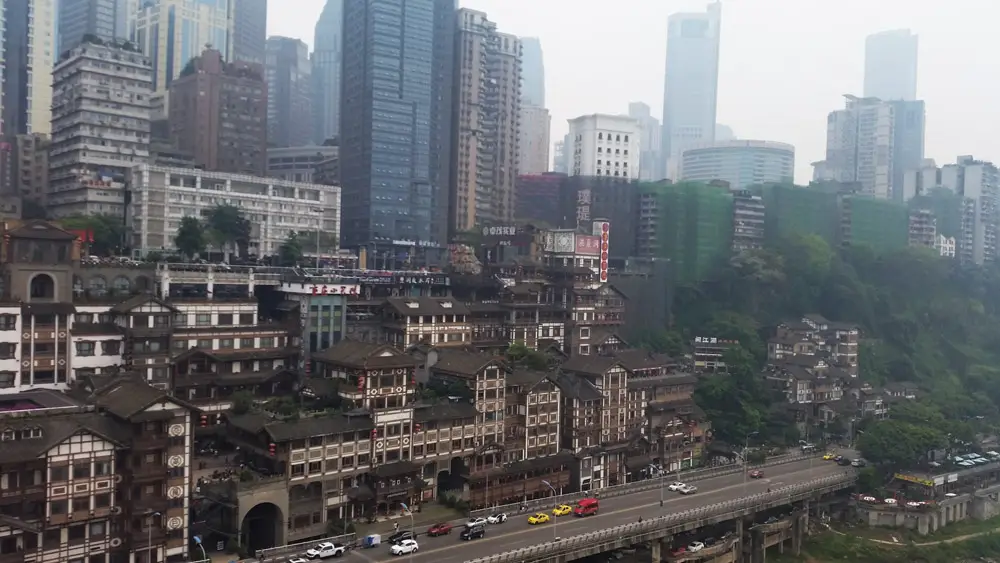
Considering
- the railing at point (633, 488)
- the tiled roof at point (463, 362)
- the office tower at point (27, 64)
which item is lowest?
the railing at point (633, 488)

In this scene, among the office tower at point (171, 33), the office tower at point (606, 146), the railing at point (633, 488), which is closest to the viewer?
the railing at point (633, 488)

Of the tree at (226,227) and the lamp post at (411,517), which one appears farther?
the tree at (226,227)

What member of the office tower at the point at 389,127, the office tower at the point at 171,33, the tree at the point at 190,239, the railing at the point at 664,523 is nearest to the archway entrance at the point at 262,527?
the railing at the point at 664,523

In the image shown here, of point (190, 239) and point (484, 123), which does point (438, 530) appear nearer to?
point (190, 239)

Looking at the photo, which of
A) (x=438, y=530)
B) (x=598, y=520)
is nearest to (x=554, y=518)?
(x=598, y=520)

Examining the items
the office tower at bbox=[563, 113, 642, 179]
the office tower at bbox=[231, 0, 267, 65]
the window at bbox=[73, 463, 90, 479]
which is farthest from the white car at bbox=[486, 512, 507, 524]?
the office tower at bbox=[231, 0, 267, 65]

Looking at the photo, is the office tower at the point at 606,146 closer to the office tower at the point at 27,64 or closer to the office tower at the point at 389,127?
the office tower at the point at 389,127

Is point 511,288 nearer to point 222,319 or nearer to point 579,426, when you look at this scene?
point 579,426

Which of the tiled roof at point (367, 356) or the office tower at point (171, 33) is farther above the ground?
the office tower at point (171, 33)
